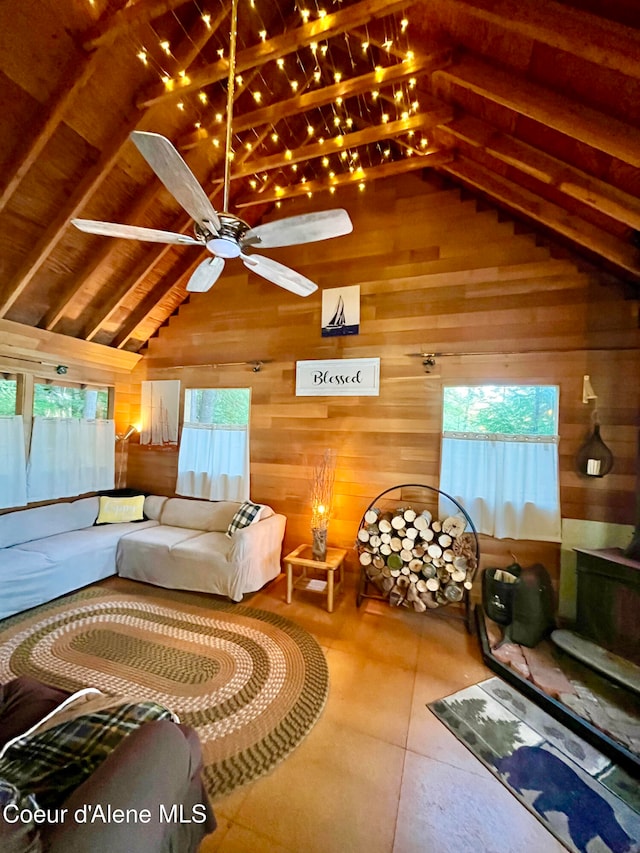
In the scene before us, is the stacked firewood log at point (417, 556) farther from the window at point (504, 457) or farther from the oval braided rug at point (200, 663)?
the oval braided rug at point (200, 663)

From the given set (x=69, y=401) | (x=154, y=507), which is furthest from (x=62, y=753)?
(x=69, y=401)

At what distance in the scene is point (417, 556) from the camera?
3219mm

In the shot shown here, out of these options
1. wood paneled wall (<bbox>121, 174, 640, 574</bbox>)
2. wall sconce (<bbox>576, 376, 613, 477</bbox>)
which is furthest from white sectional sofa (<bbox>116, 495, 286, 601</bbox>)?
wall sconce (<bbox>576, 376, 613, 477</bbox>)

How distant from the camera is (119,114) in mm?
2725

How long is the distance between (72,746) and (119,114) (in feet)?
12.6

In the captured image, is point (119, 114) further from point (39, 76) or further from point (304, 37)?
point (304, 37)

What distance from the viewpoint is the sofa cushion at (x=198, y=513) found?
4129mm

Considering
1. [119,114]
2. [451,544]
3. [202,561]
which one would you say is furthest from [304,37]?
[202,561]

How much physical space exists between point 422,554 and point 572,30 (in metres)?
3.32

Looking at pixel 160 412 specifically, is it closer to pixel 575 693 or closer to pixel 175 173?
pixel 175 173

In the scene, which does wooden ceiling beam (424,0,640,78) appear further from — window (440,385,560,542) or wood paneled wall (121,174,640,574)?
window (440,385,560,542)

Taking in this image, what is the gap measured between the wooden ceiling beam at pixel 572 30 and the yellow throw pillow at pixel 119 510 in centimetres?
506

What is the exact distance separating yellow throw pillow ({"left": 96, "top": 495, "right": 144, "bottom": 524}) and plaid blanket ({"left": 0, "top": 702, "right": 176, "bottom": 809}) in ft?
11.9

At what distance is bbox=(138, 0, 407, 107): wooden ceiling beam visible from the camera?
1918 mm
